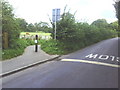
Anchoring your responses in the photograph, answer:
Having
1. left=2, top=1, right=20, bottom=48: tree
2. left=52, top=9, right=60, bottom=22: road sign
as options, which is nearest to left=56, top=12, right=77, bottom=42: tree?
left=52, top=9, right=60, bottom=22: road sign

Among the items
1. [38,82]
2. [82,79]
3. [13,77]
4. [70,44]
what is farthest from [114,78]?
[70,44]

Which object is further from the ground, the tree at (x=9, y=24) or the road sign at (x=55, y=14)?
the road sign at (x=55, y=14)

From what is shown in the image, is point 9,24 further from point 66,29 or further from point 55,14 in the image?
point 66,29

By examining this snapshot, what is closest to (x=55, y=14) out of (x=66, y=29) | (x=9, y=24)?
(x=66, y=29)

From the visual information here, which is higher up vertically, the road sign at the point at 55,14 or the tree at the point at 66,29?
the road sign at the point at 55,14

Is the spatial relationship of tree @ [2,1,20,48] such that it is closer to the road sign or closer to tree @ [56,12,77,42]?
the road sign

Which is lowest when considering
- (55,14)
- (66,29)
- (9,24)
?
(66,29)

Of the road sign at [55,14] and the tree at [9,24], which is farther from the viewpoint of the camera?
the road sign at [55,14]

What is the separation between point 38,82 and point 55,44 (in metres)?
13.0

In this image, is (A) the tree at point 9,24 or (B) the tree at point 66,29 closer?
(A) the tree at point 9,24

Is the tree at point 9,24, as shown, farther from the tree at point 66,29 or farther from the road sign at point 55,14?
the tree at point 66,29

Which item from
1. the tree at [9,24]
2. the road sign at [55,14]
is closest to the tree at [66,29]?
the road sign at [55,14]

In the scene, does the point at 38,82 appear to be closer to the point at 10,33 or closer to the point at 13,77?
the point at 13,77

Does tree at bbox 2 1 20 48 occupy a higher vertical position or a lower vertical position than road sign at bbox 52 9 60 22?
lower
